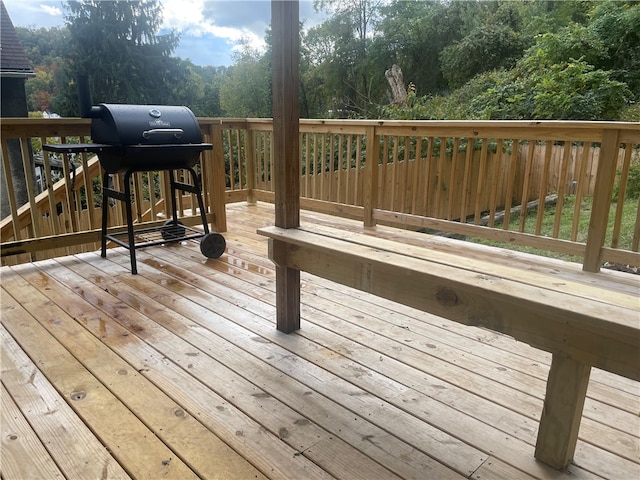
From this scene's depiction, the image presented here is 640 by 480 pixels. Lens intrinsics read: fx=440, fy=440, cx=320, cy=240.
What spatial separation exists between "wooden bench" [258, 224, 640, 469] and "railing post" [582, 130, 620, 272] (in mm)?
1481

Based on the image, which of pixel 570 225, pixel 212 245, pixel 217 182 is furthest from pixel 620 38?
pixel 212 245

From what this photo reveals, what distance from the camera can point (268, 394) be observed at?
175 centimetres

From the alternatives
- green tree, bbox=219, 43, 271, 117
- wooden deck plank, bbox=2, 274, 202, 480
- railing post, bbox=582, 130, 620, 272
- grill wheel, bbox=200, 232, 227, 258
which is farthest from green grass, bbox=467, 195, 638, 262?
green tree, bbox=219, 43, 271, 117

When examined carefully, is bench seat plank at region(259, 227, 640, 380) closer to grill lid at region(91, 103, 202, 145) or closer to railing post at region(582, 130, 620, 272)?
grill lid at region(91, 103, 202, 145)

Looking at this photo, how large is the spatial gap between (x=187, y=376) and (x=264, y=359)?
1.13 ft

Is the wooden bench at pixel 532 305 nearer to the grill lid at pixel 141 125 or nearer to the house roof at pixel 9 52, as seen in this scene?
the grill lid at pixel 141 125

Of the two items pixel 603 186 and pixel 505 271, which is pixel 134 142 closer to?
pixel 505 271

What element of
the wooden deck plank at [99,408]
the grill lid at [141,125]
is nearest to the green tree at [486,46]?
the grill lid at [141,125]

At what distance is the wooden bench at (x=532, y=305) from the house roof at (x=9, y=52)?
10075mm

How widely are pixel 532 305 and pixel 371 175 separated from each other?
3034mm

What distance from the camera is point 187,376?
1.88 metres

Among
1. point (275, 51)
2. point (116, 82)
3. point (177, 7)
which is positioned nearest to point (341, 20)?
point (177, 7)

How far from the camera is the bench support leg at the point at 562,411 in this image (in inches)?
50.4

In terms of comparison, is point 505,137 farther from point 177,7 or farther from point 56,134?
point 177,7
